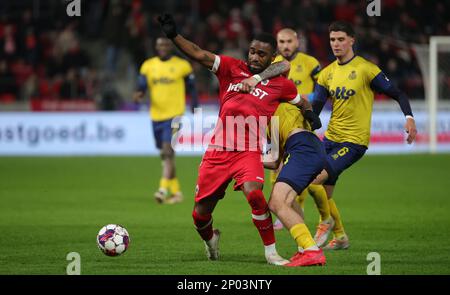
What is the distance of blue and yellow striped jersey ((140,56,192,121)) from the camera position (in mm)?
16156

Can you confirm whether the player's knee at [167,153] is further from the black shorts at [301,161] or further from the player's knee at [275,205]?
the player's knee at [275,205]

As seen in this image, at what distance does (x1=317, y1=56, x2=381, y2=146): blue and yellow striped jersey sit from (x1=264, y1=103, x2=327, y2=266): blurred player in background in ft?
3.72

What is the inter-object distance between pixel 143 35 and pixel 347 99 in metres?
16.2

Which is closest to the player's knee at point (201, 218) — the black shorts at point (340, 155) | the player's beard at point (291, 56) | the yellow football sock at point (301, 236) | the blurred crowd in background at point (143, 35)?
the yellow football sock at point (301, 236)

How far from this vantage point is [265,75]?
896 centimetres

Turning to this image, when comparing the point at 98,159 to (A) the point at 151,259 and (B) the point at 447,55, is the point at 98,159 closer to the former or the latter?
(B) the point at 447,55

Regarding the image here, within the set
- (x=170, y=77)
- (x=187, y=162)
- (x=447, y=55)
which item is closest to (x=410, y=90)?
(x=447, y=55)

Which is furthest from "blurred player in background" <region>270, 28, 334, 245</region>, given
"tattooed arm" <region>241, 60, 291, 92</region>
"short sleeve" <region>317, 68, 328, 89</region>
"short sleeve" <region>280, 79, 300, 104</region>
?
"tattooed arm" <region>241, 60, 291, 92</region>

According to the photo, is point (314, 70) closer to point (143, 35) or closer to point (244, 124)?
point (244, 124)

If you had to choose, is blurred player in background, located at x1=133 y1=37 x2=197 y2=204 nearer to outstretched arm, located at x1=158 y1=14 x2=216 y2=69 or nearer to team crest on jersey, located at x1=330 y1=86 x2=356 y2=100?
team crest on jersey, located at x1=330 y1=86 x2=356 y2=100

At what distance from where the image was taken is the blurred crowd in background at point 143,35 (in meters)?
25.4

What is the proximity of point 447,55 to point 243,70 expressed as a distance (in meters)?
18.0

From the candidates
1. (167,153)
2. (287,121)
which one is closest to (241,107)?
(287,121)

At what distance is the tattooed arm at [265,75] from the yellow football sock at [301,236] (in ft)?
4.46
